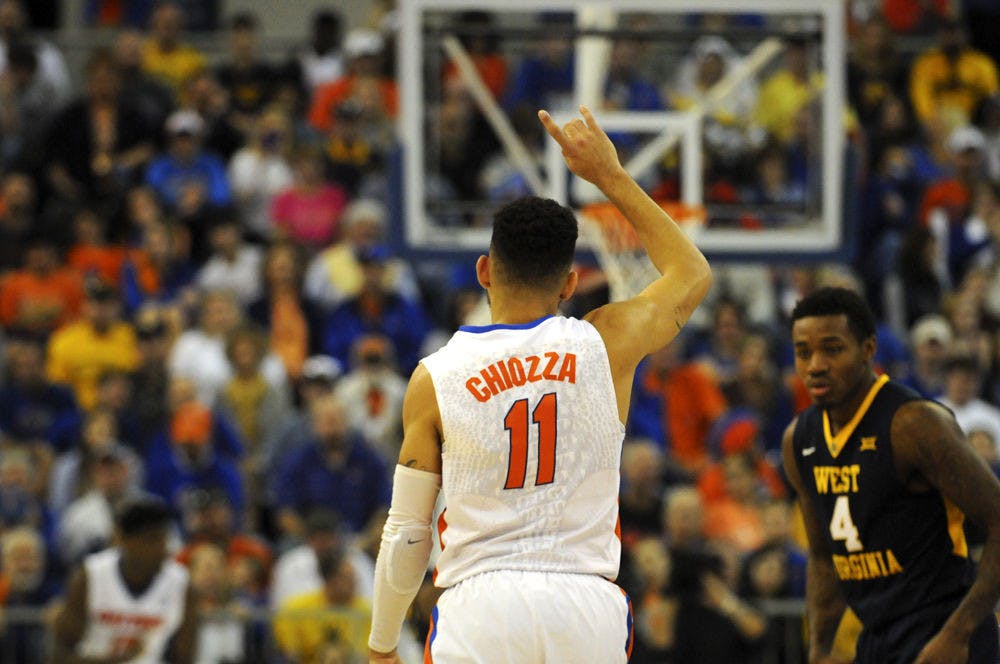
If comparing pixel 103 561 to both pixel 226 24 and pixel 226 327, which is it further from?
pixel 226 24

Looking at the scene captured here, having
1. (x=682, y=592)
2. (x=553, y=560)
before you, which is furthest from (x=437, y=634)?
(x=682, y=592)

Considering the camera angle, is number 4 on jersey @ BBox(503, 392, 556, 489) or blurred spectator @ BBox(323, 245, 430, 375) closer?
number 4 on jersey @ BBox(503, 392, 556, 489)

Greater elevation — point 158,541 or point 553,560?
point 553,560

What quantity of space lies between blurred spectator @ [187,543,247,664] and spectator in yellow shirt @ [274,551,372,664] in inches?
11.3

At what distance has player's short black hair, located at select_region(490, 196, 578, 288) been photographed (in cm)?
516

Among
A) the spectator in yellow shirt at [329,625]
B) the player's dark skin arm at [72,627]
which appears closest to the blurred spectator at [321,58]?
the spectator in yellow shirt at [329,625]

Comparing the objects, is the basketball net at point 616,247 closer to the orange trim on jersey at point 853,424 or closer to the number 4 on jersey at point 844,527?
the orange trim on jersey at point 853,424

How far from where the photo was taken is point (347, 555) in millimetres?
11828

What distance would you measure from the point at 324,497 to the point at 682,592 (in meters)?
2.94

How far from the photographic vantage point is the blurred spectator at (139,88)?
1683 cm

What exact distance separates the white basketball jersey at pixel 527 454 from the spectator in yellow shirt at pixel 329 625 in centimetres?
636

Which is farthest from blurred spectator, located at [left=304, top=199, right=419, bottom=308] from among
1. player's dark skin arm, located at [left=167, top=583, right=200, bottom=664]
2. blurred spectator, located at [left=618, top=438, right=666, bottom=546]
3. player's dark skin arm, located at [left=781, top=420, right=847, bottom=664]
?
player's dark skin arm, located at [left=781, top=420, right=847, bottom=664]

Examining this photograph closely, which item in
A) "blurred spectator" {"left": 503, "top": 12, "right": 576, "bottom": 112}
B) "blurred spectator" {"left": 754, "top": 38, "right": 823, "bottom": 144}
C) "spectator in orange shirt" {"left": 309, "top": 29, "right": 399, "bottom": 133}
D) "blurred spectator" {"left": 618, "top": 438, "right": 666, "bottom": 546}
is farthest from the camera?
"spectator in orange shirt" {"left": 309, "top": 29, "right": 399, "bottom": 133}

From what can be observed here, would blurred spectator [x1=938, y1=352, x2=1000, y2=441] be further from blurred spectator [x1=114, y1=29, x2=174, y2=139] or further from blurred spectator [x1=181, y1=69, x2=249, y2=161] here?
blurred spectator [x1=114, y1=29, x2=174, y2=139]
